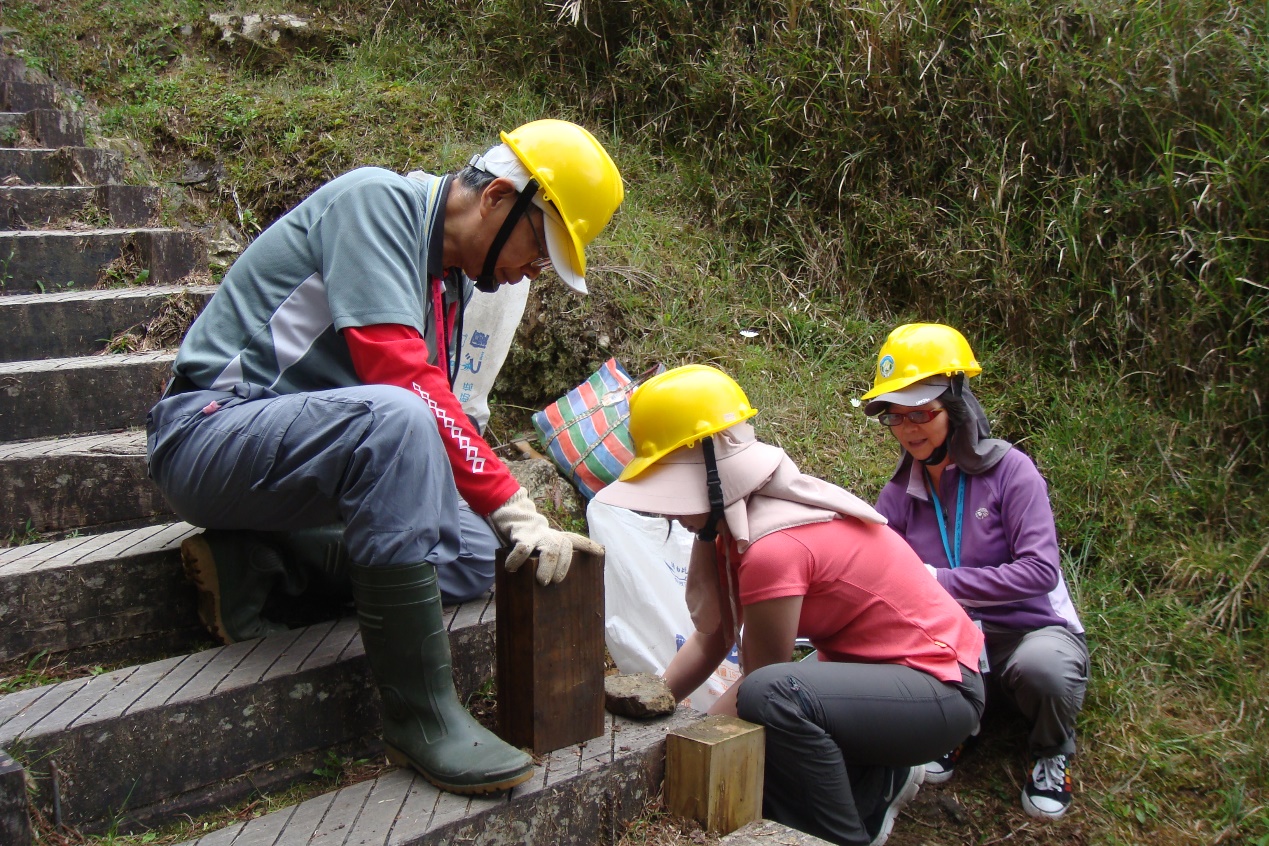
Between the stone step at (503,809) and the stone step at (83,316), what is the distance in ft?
7.11

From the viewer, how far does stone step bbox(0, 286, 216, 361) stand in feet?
10.4

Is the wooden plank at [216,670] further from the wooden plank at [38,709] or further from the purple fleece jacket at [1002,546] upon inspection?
the purple fleece jacket at [1002,546]

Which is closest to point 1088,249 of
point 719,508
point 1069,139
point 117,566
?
point 1069,139

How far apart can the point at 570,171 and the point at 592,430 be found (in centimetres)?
164

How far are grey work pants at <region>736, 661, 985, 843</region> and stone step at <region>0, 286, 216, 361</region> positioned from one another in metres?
2.56

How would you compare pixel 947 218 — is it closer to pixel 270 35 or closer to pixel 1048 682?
pixel 1048 682

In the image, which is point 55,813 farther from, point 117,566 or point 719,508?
point 719,508

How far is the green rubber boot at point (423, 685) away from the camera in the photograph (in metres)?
1.81

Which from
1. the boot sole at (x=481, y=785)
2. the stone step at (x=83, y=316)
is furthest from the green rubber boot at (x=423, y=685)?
the stone step at (x=83, y=316)

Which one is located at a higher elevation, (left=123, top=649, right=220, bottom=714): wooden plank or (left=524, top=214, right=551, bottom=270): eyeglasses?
(left=524, top=214, right=551, bottom=270): eyeglasses

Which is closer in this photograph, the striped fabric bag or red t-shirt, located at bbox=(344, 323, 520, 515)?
red t-shirt, located at bbox=(344, 323, 520, 515)

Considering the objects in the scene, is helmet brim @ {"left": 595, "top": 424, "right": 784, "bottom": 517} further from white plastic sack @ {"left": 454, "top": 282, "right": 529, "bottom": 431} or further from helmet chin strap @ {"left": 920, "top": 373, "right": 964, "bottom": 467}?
white plastic sack @ {"left": 454, "top": 282, "right": 529, "bottom": 431}

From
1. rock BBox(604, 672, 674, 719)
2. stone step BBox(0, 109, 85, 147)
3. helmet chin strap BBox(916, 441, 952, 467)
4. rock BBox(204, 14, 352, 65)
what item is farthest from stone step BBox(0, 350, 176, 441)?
rock BBox(204, 14, 352, 65)

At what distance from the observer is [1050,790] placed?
269cm
